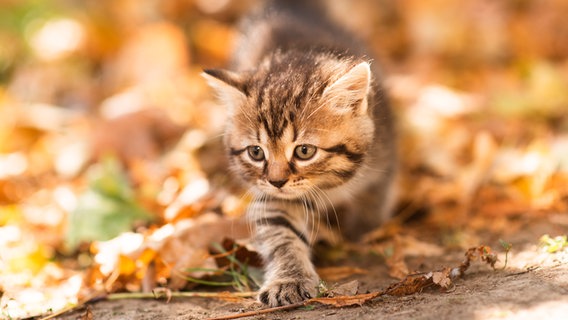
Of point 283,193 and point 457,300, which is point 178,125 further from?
point 457,300

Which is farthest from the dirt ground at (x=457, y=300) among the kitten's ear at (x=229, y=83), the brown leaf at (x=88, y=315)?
the kitten's ear at (x=229, y=83)

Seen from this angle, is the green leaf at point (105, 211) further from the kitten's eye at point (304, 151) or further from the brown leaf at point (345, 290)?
the brown leaf at point (345, 290)

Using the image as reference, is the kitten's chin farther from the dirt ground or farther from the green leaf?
the green leaf

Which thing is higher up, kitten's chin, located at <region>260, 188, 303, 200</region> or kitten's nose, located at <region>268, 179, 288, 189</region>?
kitten's nose, located at <region>268, 179, 288, 189</region>

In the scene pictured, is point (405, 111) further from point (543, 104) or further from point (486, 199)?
point (486, 199)

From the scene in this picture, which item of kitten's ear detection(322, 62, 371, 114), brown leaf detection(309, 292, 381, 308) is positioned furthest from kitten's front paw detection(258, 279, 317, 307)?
kitten's ear detection(322, 62, 371, 114)

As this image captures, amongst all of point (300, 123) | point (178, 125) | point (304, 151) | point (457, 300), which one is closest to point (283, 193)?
point (304, 151)
